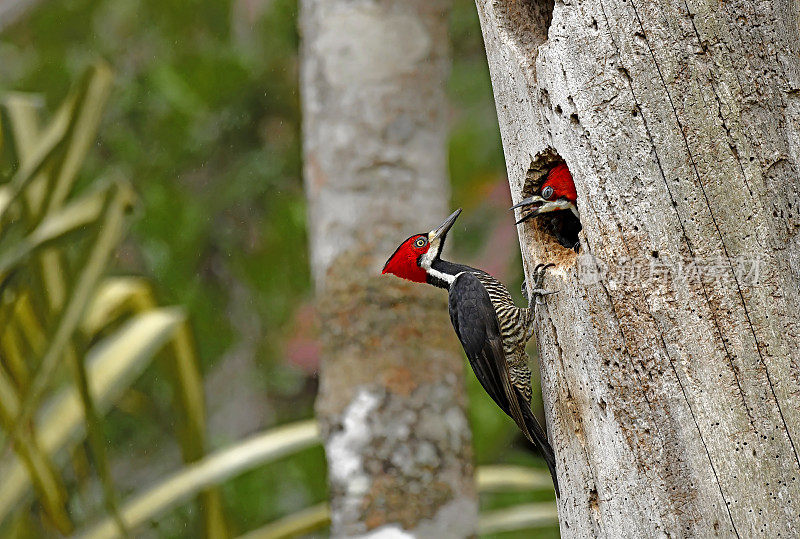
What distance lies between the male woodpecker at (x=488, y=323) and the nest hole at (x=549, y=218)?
0.10 m

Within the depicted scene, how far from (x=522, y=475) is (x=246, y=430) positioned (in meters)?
2.52

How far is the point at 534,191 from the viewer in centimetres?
168

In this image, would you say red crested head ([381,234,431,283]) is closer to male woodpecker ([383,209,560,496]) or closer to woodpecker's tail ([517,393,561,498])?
male woodpecker ([383,209,560,496])

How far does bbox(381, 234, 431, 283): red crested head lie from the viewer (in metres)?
2.14

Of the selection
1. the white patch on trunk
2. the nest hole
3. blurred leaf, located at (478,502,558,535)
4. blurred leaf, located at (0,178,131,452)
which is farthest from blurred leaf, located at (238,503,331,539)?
the nest hole

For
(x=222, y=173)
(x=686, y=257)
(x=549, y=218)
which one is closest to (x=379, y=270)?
(x=549, y=218)

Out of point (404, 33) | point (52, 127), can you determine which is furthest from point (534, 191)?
point (52, 127)

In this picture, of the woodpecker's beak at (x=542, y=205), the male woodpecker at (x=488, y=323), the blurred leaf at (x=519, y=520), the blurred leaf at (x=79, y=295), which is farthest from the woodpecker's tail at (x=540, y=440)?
the blurred leaf at (x=79, y=295)

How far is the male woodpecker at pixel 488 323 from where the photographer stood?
183cm

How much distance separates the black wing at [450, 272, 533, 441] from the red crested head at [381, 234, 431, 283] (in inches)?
10.5

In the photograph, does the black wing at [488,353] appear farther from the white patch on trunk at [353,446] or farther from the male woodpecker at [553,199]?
the white patch on trunk at [353,446]

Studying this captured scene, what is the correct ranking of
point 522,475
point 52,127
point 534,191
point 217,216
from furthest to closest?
point 217,216
point 522,475
point 52,127
point 534,191

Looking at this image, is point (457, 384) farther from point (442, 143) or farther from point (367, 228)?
point (442, 143)

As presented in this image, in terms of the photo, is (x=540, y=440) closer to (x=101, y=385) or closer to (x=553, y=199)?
(x=553, y=199)
